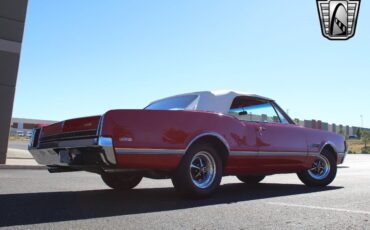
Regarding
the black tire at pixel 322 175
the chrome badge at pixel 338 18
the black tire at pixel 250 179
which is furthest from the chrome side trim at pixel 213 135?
the chrome badge at pixel 338 18

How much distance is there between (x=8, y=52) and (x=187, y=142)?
11267 millimetres

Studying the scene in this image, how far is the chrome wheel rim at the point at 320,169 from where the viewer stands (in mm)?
8438

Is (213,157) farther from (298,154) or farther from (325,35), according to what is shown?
(325,35)

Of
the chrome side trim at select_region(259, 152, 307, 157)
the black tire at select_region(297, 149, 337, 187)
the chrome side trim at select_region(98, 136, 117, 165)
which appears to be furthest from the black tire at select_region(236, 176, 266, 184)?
the chrome side trim at select_region(98, 136, 117, 165)

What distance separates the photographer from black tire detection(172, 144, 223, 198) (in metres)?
5.73

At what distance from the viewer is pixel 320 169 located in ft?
28.1

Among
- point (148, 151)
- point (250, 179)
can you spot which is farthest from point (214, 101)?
point (250, 179)

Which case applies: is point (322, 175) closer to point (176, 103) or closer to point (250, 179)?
point (250, 179)

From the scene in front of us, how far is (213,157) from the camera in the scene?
6.12 meters

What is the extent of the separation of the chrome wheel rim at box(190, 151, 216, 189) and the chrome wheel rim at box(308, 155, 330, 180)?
2991 mm

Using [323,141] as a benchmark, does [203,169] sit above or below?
below

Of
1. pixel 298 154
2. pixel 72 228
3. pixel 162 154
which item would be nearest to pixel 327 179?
pixel 298 154

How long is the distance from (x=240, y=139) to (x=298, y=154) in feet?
5.33

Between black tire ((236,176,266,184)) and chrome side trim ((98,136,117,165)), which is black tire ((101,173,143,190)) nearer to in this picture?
chrome side trim ((98,136,117,165))
